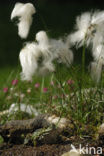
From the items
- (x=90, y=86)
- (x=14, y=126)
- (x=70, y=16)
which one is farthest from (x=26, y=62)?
(x=70, y=16)

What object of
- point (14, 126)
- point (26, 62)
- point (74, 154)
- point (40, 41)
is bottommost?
point (74, 154)

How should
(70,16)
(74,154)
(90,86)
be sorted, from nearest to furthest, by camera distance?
(74,154) → (90,86) → (70,16)

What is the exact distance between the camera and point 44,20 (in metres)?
10.1

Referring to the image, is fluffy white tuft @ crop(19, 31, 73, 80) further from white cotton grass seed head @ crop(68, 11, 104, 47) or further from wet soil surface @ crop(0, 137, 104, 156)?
wet soil surface @ crop(0, 137, 104, 156)

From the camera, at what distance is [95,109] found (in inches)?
105

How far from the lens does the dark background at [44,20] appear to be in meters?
8.01

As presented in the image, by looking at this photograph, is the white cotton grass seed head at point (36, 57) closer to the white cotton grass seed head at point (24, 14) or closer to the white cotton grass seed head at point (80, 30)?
the white cotton grass seed head at point (24, 14)

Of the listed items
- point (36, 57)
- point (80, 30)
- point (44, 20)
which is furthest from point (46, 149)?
point (44, 20)

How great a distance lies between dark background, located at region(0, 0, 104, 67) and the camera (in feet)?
26.3

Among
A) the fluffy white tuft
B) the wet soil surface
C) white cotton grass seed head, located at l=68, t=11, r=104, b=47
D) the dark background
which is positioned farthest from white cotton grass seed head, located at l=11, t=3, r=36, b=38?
the dark background

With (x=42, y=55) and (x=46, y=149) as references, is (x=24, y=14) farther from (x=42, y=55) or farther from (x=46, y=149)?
(x=46, y=149)

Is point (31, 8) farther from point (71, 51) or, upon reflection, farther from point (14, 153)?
point (14, 153)

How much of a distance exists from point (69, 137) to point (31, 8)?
37.6 inches

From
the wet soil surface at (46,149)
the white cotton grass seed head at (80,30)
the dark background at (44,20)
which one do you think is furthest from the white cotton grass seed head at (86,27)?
the dark background at (44,20)
